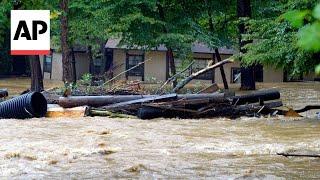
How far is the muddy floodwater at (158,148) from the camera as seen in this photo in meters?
8.73

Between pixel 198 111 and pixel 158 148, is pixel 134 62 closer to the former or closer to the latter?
pixel 198 111

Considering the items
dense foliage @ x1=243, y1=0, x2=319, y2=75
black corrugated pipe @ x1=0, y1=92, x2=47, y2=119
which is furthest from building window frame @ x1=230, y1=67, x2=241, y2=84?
black corrugated pipe @ x1=0, y1=92, x2=47, y2=119

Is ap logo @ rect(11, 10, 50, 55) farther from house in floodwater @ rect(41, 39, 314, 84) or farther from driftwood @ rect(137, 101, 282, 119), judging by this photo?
house in floodwater @ rect(41, 39, 314, 84)

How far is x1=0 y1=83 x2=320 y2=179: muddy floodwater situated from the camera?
873 cm

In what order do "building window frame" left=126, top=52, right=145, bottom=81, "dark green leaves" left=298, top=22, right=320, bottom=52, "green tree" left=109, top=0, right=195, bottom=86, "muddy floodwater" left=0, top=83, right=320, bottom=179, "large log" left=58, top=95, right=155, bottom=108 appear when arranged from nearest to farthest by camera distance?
1. "dark green leaves" left=298, top=22, right=320, bottom=52
2. "muddy floodwater" left=0, top=83, right=320, bottom=179
3. "large log" left=58, top=95, right=155, bottom=108
4. "green tree" left=109, top=0, right=195, bottom=86
5. "building window frame" left=126, top=52, right=145, bottom=81

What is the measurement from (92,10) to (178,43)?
4.89 metres

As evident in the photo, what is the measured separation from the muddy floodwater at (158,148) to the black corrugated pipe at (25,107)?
0.50 m

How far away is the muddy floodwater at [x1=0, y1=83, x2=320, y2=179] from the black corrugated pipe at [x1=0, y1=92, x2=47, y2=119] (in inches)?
19.7

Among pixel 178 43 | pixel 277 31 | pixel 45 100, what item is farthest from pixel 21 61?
pixel 277 31

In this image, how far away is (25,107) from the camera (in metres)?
16.3

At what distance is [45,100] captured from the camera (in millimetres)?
16766

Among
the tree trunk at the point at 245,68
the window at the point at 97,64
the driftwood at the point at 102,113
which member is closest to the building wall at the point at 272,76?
the tree trunk at the point at 245,68

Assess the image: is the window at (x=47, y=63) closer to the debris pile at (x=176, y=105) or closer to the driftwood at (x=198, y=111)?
the debris pile at (x=176, y=105)

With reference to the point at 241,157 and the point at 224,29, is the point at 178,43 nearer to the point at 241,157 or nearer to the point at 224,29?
the point at 224,29
